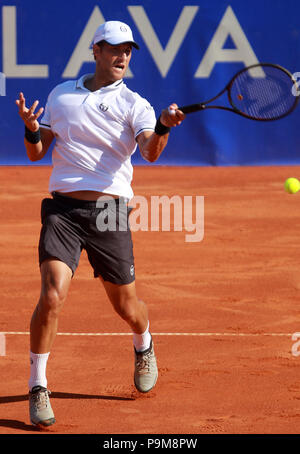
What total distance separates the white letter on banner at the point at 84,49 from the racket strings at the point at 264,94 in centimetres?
710

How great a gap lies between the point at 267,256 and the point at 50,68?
5.32 m

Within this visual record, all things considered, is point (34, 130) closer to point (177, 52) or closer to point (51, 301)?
point (51, 301)

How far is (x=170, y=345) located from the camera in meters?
5.13

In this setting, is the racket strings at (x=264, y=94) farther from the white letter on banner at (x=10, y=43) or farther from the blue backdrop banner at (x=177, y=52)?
the white letter on banner at (x=10, y=43)

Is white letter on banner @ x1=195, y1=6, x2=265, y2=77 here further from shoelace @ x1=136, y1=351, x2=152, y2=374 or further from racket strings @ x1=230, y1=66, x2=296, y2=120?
shoelace @ x1=136, y1=351, x2=152, y2=374

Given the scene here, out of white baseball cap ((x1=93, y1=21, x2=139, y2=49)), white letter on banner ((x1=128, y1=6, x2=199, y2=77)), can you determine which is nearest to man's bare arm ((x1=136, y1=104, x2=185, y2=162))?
white baseball cap ((x1=93, y1=21, x2=139, y2=49))

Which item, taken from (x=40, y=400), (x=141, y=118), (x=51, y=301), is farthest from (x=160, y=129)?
(x=40, y=400)

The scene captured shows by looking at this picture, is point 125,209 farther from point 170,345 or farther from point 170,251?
point 170,251

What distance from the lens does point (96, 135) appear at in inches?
157

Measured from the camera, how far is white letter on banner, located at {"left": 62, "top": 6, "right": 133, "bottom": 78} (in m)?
11.6

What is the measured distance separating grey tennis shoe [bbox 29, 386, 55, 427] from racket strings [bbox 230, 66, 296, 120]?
1764 millimetres

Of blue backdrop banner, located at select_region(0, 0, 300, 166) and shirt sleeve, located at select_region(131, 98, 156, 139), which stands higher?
Answer: shirt sleeve, located at select_region(131, 98, 156, 139)

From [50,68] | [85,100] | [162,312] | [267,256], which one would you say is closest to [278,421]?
[85,100]

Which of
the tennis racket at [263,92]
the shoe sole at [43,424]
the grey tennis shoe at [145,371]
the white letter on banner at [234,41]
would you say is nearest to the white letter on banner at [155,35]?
the white letter on banner at [234,41]
